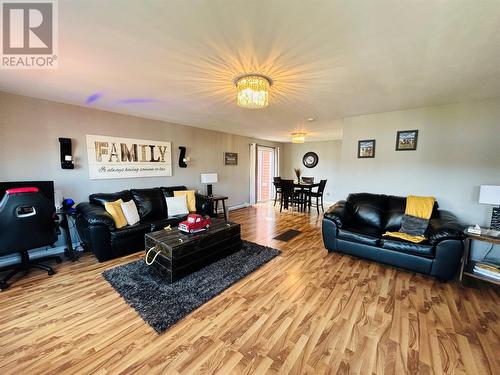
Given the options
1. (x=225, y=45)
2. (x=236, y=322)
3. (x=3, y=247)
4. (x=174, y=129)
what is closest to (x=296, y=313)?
(x=236, y=322)

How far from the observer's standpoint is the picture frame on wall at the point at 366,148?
3748 millimetres

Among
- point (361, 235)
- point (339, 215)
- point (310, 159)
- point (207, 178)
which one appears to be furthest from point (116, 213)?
point (310, 159)

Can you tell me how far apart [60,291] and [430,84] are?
15.4 feet

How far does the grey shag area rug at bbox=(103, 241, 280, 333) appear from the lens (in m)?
1.86

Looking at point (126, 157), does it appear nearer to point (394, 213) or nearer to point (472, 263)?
point (394, 213)

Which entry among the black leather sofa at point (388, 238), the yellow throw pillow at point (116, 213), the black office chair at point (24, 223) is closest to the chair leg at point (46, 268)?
the black office chair at point (24, 223)

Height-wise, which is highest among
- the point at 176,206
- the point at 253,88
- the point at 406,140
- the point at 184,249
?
the point at 253,88

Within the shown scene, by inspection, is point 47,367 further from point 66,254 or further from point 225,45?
point 225,45

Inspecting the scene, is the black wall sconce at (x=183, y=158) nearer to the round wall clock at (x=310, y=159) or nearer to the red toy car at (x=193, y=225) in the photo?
the red toy car at (x=193, y=225)

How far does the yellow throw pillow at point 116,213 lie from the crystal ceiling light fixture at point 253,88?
247cm

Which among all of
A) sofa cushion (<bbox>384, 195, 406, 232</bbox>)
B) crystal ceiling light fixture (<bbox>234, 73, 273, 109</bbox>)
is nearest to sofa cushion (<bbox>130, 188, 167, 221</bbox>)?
crystal ceiling light fixture (<bbox>234, 73, 273, 109</bbox>)

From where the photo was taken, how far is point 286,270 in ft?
8.77

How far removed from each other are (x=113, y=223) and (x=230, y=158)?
377 centimetres

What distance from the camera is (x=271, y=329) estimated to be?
171 centimetres
